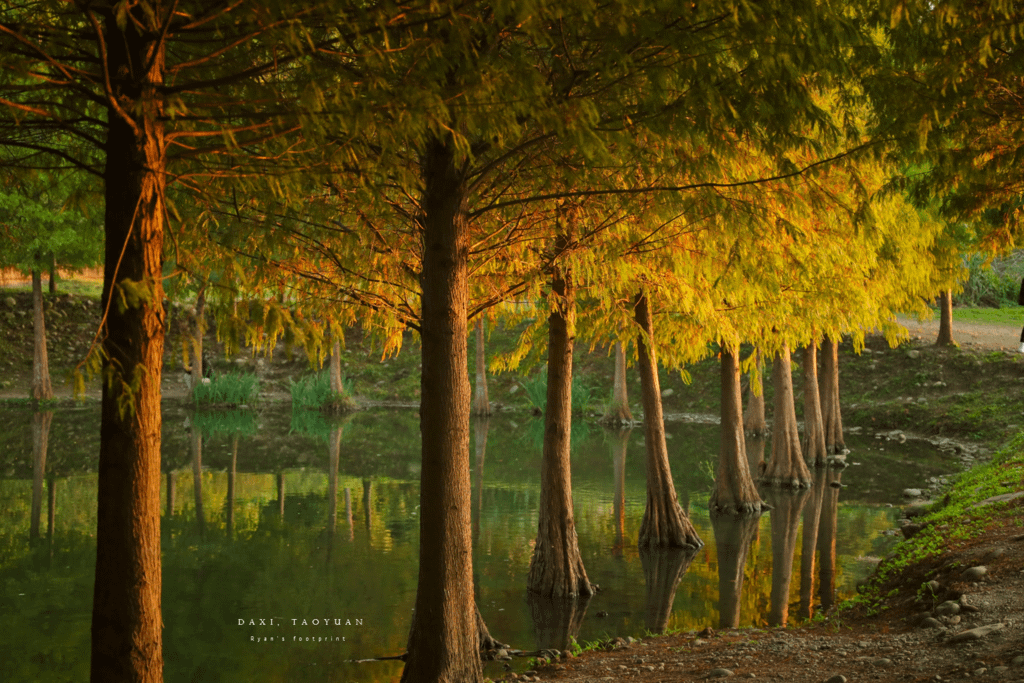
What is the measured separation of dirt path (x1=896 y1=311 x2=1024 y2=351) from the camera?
2895 centimetres

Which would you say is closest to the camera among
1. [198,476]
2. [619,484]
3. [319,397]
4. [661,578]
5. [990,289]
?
[661,578]

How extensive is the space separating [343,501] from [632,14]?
13.0m

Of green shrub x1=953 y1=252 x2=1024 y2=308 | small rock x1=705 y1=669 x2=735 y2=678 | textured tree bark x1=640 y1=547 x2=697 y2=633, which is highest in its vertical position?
green shrub x1=953 y1=252 x2=1024 y2=308

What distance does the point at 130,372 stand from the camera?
A: 13.9ft

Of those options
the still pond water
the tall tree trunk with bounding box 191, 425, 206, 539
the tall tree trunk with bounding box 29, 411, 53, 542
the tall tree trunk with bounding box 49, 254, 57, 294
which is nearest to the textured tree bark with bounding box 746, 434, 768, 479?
the still pond water

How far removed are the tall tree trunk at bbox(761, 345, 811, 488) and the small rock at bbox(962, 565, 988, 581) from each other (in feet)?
32.7

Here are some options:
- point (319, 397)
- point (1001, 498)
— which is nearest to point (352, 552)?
point (1001, 498)

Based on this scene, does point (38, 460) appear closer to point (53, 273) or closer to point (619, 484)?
point (619, 484)

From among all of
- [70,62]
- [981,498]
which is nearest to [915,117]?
[70,62]

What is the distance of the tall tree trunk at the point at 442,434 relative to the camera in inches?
267

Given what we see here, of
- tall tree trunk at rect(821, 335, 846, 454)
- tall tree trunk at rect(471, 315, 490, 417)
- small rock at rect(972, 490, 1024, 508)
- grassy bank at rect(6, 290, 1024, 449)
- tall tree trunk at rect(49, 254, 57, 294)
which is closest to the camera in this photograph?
small rock at rect(972, 490, 1024, 508)

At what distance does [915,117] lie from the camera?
561 centimetres

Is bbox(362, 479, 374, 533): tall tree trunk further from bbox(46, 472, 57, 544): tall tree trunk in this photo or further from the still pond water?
bbox(46, 472, 57, 544): tall tree trunk

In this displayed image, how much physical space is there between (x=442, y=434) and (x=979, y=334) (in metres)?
29.9
